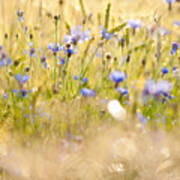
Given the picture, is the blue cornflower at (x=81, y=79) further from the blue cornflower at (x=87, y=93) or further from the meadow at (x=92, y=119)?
the blue cornflower at (x=87, y=93)

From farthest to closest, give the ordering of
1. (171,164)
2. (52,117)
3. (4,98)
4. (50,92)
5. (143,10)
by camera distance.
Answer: (143,10), (4,98), (50,92), (52,117), (171,164)

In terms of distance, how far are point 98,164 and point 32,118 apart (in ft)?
0.73

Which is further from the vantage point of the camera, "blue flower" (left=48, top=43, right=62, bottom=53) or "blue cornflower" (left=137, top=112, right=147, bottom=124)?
"blue flower" (left=48, top=43, right=62, bottom=53)

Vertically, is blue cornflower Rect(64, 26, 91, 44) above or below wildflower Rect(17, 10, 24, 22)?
below

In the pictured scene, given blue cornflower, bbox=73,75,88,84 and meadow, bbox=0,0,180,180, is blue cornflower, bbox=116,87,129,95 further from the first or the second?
blue cornflower, bbox=73,75,88,84

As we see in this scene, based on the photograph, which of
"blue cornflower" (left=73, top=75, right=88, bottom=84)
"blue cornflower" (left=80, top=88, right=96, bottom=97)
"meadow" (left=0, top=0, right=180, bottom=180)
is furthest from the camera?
"blue cornflower" (left=73, top=75, right=88, bottom=84)

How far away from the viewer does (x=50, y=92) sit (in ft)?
3.39

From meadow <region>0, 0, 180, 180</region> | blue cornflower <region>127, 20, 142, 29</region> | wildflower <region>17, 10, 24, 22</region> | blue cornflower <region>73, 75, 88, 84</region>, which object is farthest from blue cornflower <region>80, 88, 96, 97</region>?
wildflower <region>17, 10, 24, 22</region>

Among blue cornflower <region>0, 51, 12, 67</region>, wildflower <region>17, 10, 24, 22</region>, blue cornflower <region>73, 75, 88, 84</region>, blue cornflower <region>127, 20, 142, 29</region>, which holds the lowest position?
blue cornflower <region>73, 75, 88, 84</region>

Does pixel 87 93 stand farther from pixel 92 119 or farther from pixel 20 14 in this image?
pixel 20 14

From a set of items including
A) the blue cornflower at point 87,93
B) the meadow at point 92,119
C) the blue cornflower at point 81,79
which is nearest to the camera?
the meadow at point 92,119

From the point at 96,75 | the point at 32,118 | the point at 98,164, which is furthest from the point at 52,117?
the point at 96,75

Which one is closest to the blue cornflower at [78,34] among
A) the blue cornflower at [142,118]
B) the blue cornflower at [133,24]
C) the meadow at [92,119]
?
the meadow at [92,119]

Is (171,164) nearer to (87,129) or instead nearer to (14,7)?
(87,129)
